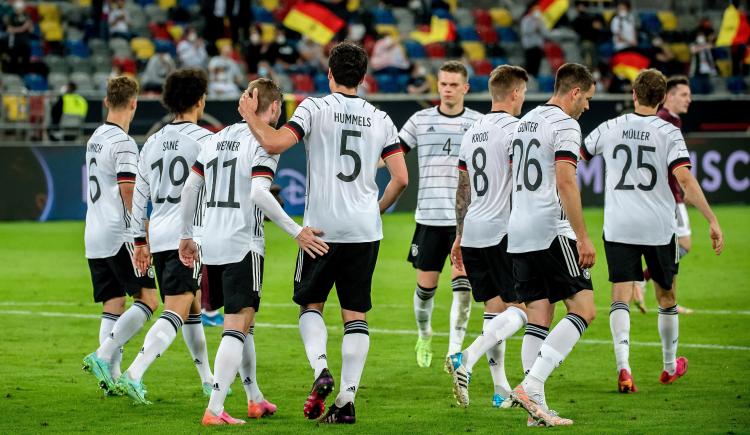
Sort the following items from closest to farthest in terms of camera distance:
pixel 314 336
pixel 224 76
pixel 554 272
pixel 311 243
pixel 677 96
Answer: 1. pixel 311 243
2. pixel 314 336
3. pixel 554 272
4. pixel 677 96
5. pixel 224 76

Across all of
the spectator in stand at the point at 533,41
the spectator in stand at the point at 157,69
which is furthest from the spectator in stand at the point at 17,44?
the spectator in stand at the point at 533,41

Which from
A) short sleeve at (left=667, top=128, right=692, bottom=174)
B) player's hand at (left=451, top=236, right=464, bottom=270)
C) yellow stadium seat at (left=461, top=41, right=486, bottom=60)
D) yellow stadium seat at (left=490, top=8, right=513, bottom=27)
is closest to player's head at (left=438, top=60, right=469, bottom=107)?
player's hand at (left=451, top=236, right=464, bottom=270)

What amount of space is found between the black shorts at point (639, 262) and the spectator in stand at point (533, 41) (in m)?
20.7

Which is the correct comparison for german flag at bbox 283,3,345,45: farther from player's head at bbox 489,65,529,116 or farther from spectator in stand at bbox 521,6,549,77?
player's head at bbox 489,65,529,116

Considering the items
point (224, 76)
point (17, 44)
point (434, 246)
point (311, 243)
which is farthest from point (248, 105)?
point (17, 44)

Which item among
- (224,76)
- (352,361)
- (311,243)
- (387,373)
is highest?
(224,76)

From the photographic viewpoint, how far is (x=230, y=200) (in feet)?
25.6

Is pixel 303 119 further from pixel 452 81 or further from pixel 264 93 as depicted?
pixel 452 81

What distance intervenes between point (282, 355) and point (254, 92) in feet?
12.5

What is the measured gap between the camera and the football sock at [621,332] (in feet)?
30.0

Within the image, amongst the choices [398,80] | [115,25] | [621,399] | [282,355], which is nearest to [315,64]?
[398,80]

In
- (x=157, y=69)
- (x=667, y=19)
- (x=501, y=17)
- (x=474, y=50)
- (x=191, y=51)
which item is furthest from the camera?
(x=667, y=19)

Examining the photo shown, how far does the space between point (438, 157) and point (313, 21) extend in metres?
16.8

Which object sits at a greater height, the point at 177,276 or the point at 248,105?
the point at 248,105
